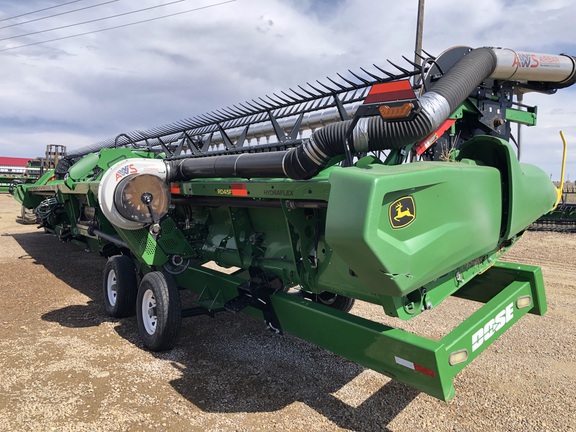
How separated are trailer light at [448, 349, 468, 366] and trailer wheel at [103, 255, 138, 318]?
3567mm

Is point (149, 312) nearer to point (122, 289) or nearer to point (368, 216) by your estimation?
point (122, 289)

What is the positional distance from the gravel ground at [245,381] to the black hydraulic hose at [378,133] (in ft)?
5.35

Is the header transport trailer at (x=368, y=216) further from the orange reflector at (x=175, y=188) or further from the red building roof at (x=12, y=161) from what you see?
the red building roof at (x=12, y=161)

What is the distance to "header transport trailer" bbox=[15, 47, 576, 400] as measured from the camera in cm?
227

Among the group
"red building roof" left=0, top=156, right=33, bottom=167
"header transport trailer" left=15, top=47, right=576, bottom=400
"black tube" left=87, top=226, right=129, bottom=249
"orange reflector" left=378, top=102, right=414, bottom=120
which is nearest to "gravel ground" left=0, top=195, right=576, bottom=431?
"header transport trailer" left=15, top=47, right=576, bottom=400

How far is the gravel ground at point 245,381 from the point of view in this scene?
300cm

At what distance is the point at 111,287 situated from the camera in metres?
5.12

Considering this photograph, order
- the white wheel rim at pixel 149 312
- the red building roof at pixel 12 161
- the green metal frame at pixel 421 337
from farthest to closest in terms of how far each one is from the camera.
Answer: the red building roof at pixel 12 161
the white wheel rim at pixel 149 312
the green metal frame at pixel 421 337

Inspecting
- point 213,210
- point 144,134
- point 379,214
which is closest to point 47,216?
point 144,134

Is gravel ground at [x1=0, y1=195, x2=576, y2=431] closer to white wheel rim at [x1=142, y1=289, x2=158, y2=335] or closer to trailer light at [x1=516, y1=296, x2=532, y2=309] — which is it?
white wheel rim at [x1=142, y1=289, x2=158, y2=335]

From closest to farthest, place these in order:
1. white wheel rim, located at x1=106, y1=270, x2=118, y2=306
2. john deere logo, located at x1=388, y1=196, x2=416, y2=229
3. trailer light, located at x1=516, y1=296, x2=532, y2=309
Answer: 1. john deere logo, located at x1=388, y1=196, x2=416, y2=229
2. trailer light, located at x1=516, y1=296, x2=532, y2=309
3. white wheel rim, located at x1=106, y1=270, x2=118, y2=306

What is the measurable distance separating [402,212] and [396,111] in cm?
52

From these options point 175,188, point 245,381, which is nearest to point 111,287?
point 175,188

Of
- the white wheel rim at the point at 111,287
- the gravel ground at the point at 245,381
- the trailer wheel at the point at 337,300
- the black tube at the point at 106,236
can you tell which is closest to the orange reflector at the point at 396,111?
the gravel ground at the point at 245,381
